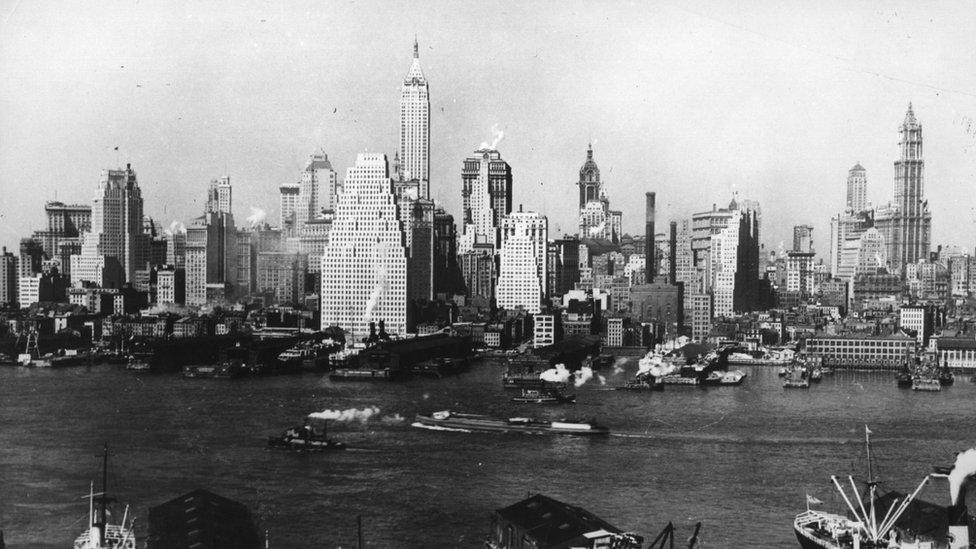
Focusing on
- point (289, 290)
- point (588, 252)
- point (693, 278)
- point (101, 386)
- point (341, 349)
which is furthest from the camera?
point (588, 252)

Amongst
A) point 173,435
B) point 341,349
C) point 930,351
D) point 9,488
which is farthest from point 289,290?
point 9,488

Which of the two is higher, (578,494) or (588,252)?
(588,252)

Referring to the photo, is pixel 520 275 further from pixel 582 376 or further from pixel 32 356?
pixel 32 356

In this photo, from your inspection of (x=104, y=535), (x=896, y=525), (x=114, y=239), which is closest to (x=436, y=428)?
(x=896, y=525)

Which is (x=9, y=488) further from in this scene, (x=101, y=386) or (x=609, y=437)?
A: (x=101, y=386)

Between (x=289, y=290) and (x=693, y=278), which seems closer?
(x=289, y=290)

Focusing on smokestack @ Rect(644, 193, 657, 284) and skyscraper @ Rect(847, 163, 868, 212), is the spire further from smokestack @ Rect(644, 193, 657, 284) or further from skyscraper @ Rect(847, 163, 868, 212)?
smokestack @ Rect(644, 193, 657, 284)
